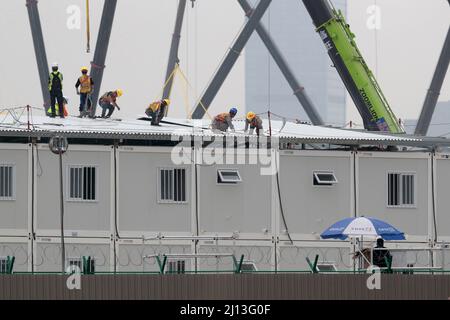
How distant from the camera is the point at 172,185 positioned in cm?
4928

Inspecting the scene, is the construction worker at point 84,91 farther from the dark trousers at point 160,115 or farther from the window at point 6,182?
the window at point 6,182

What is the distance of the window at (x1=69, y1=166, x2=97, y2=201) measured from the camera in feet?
159

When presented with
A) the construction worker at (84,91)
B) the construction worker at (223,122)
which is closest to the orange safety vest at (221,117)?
the construction worker at (223,122)

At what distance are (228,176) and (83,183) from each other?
501cm

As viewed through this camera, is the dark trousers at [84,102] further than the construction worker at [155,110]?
Yes

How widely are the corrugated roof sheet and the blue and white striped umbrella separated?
5.24m

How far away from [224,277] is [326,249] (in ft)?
45.9

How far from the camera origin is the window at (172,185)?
49.2 metres

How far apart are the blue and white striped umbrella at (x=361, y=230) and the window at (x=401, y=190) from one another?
5.57 meters

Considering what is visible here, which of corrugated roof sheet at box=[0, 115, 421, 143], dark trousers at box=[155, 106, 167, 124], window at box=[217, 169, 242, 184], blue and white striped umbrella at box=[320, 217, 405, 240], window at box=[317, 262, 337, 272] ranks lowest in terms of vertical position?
A: window at box=[317, 262, 337, 272]

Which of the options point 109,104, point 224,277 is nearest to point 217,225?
point 109,104

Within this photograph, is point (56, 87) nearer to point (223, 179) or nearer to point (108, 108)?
point (108, 108)

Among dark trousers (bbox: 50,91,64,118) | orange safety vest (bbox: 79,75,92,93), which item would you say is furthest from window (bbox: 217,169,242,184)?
orange safety vest (bbox: 79,75,92,93)

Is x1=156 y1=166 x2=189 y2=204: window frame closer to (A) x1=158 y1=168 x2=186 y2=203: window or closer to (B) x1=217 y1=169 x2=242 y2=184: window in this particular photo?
(A) x1=158 y1=168 x2=186 y2=203: window
